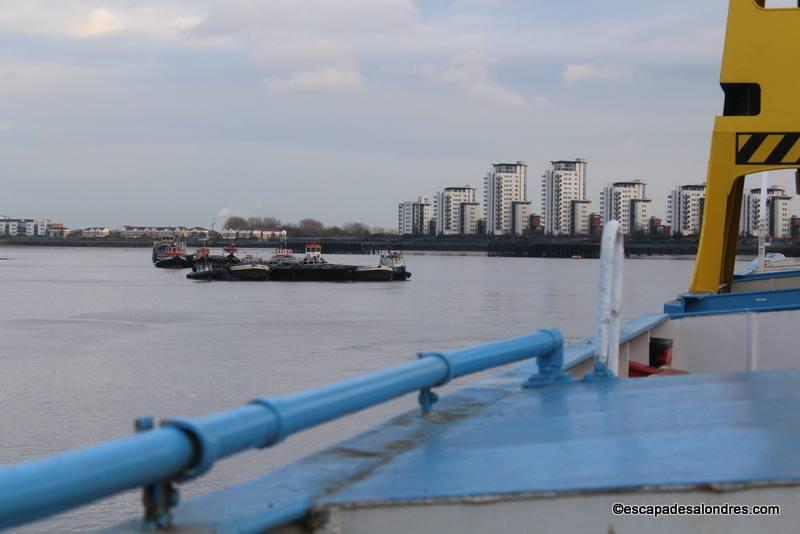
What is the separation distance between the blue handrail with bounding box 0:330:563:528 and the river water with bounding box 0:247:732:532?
26.0 ft

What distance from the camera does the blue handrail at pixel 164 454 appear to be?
2047 millimetres

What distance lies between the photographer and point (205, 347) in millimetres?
31391

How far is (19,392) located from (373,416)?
867 centimetres

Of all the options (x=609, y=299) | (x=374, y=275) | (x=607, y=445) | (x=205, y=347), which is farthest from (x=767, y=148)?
(x=374, y=275)

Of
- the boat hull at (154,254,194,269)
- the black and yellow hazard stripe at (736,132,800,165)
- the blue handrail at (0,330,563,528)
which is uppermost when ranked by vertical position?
the black and yellow hazard stripe at (736,132,800,165)

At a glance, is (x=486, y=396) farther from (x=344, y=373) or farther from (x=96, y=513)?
(x=344, y=373)

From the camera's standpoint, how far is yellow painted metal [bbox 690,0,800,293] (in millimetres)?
10719

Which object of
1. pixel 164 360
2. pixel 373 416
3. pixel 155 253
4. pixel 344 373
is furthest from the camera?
pixel 155 253

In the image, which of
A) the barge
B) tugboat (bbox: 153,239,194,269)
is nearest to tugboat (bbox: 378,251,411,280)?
the barge

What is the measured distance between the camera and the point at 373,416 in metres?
16.6

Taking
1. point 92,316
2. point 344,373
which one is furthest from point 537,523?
point 92,316

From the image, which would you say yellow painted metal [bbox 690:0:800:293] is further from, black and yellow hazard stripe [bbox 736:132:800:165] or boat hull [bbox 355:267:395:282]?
boat hull [bbox 355:267:395:282]

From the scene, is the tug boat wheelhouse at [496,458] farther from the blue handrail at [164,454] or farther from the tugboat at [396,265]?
the tugboat at [396,265]

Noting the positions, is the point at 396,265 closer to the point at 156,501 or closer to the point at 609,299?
the point at 609,299
